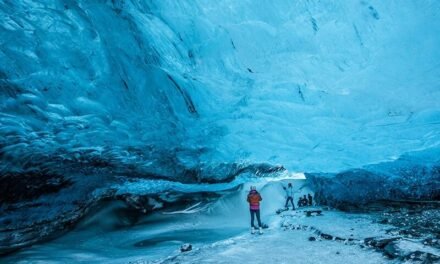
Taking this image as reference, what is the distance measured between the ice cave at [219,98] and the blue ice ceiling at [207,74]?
3 centimetres

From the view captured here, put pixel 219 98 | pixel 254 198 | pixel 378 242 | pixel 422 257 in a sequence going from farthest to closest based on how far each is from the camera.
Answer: pixel 254 198, pixel 219 98, pixel 378 242, pixel 422 257

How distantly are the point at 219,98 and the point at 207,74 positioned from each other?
0.85 metres

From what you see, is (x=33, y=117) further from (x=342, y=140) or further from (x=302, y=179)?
(x=302, y=179)

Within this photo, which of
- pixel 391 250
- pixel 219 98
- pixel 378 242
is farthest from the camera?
pixel 219 98

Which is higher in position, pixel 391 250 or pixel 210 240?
pixel 391 250

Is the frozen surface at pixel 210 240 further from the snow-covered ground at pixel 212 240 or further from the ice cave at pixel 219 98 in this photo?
the ice cave at pixel 219 98

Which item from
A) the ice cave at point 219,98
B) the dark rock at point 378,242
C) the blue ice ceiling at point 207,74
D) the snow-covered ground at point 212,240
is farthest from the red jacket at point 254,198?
the dark rock at point 378,242

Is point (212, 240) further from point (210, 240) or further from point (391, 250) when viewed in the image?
point (391, 250)

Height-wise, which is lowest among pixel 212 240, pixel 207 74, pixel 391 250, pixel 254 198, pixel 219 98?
pixel 212 240

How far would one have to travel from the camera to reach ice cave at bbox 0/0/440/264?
5852 millimetres

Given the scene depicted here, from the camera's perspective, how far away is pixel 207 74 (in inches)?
279

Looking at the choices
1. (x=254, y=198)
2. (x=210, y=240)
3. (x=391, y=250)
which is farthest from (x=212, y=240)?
(x=391, y=250)

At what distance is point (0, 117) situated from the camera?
6.52m

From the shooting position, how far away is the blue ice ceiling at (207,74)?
576cm
